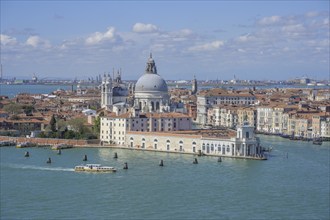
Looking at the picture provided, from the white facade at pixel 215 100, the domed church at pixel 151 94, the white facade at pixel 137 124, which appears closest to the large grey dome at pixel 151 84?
the domed church at pixel 151 94

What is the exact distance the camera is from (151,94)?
1767cm

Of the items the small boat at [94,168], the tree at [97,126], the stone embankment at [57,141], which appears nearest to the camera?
the small boat at [94,168]

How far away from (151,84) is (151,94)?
255mm

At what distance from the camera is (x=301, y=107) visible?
20.9m

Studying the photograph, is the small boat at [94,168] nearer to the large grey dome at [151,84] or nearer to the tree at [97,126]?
the tree at [97,126]

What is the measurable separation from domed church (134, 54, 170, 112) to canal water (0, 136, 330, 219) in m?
3.94

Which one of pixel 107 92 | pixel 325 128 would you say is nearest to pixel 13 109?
pixel 107 92

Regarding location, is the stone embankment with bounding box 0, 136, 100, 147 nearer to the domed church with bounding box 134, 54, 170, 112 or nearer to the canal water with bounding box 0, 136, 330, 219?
the canal water with bounding box 0, 136, 330, 219

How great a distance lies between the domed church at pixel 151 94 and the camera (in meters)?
17.6

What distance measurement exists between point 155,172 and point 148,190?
5.19 ft

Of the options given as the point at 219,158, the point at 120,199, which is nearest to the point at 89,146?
the point at 219,158

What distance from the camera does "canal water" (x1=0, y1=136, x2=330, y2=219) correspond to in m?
8.33

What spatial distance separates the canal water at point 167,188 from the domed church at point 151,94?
3943 millimetres

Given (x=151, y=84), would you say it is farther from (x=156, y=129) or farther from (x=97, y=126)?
(x=156, y=129)
